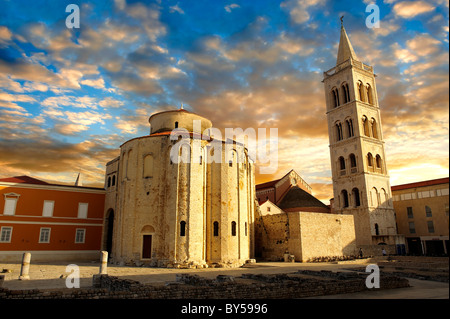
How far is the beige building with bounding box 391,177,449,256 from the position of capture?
42.1m

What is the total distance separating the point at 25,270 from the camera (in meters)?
17.9

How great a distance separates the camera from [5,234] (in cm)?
3078

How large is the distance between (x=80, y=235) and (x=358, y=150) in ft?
128

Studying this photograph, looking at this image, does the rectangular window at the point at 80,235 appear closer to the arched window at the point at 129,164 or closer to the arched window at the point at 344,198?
the arched window at the point at 129,164

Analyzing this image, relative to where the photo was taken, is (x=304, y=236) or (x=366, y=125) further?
(x=366, y=125)

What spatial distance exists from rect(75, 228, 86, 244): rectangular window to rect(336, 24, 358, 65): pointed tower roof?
46.7 meters

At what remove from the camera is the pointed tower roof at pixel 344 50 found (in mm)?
51303

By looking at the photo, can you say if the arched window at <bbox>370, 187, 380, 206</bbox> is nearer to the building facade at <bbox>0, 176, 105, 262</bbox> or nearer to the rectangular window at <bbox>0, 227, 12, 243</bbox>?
the building facade at <bbox>0, 176, 105, 262</bbox>

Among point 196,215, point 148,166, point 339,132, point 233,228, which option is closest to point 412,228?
point 339,132

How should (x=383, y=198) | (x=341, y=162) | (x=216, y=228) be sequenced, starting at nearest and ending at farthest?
(x=216, y=228)
(x=383, y=198)
(x=341, y=162)

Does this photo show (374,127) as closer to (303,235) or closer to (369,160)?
(369,160)
